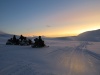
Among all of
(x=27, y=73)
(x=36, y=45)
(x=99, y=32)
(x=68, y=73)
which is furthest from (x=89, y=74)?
(x=99, y=32)

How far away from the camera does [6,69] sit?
8.40 meters

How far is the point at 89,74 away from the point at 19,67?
350 cm

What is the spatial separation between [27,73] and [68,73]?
2.05m

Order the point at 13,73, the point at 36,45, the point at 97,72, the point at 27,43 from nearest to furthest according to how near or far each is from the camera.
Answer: the point at 13,73 → the point at 97,72 → the point at 36,45 → the point at 27,43

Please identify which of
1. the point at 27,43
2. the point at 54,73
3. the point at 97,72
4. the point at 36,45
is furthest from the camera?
the point at 27,43

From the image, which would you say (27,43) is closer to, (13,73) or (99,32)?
(13,73)

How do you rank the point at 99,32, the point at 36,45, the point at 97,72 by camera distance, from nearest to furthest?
the point at 97,72 → the point at 36,45 → the point at 99,32

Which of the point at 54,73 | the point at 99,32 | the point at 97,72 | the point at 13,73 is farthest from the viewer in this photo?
the point at 99,32

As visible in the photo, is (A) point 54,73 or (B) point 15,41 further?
(B) point 15,41

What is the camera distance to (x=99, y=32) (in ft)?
398

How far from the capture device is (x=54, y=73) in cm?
826

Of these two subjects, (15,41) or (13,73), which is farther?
(15,41)

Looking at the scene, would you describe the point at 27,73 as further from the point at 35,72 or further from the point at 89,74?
the point at 89,74

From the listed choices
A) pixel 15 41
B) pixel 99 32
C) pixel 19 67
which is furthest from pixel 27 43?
pixel 99 32
